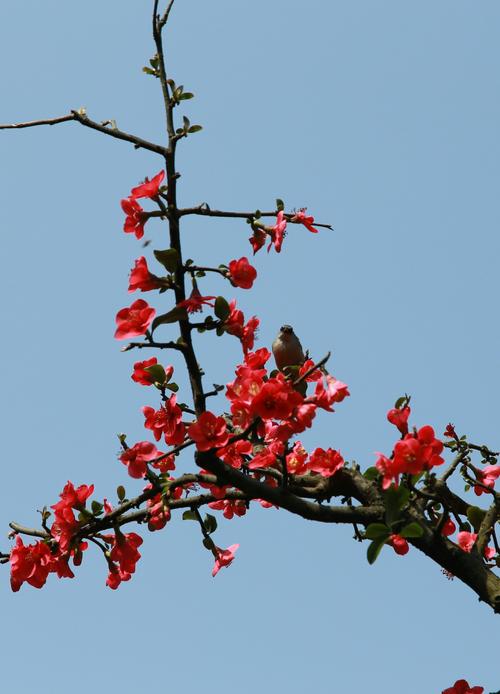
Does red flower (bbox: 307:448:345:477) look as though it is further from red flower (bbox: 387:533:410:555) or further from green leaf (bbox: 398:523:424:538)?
green leaf (bbox: 398:523:424:538)

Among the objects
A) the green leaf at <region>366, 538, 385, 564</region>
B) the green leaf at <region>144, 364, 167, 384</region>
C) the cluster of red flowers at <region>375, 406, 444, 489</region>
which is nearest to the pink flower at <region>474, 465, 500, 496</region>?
the cluster of red flowers at <region>375, 406, 444, 489</region>

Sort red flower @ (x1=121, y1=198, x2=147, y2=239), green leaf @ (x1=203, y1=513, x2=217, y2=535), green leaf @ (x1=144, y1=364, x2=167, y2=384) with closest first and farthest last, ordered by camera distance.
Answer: red flower @ (x1=121, y1=198, x2=147, y2=239), green leaf @ (x1=144, y1=364, x2=167, y2=384), green leaf @ (x1=203, y1=513, x2=217, y2=535)

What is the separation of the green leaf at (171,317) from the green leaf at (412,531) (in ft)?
4.16

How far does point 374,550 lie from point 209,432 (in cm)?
85

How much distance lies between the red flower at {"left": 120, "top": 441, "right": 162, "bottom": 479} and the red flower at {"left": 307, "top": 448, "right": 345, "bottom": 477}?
769 millimetres

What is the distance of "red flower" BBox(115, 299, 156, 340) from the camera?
155 inches

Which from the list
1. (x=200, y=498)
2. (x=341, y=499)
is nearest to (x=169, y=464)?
(x=200, y=498)

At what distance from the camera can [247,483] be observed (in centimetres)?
400

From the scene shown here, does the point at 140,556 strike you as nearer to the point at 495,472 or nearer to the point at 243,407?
the point at 243,407

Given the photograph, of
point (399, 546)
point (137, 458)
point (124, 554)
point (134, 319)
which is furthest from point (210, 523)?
point (134, 319)

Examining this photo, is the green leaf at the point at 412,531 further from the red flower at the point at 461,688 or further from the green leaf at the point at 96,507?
the green leaf at the point at 96,507

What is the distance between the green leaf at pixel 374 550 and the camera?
3549 millimetres

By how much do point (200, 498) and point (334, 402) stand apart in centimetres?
111

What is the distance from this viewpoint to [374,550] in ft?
11.7
